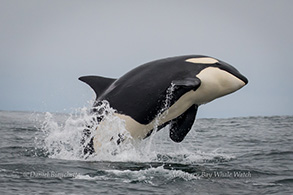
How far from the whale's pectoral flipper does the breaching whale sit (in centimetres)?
3

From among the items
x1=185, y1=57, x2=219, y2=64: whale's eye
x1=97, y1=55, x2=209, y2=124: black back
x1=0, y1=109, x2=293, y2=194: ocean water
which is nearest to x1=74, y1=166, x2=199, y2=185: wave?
x1=0, y1=109, x2=293, y2=194: ocean water

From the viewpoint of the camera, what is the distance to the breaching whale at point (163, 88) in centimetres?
954

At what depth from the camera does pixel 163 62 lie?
9945 mm

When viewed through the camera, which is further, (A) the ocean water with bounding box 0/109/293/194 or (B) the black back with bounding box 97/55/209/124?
(B) the black back with bounding box 97/55/209/124

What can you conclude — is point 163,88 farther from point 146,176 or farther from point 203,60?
point 146,176

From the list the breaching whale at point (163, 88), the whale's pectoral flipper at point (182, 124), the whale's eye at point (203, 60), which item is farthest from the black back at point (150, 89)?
the whale's pectoral flipper at point (182, 124)

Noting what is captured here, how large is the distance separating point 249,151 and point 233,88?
3249 mm

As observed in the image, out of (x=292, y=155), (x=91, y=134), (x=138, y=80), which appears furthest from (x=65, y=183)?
(x=292, y=155)

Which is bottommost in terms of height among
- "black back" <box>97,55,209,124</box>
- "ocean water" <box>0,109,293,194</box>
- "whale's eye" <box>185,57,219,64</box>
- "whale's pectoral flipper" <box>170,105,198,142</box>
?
"ocean water" <box>0,109,293,194</box>

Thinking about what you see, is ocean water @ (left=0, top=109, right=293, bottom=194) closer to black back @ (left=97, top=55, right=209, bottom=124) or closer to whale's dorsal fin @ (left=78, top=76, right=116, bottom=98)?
black back @ (left=97, top=55, right=209, bottom=124)

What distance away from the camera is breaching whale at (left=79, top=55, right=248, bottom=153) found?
954 cm

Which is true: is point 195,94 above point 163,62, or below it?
below

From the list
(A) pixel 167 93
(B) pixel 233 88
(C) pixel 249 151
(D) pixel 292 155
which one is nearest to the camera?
(A) pixel 167 93

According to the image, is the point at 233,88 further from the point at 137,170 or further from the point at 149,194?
the point at 149,194
